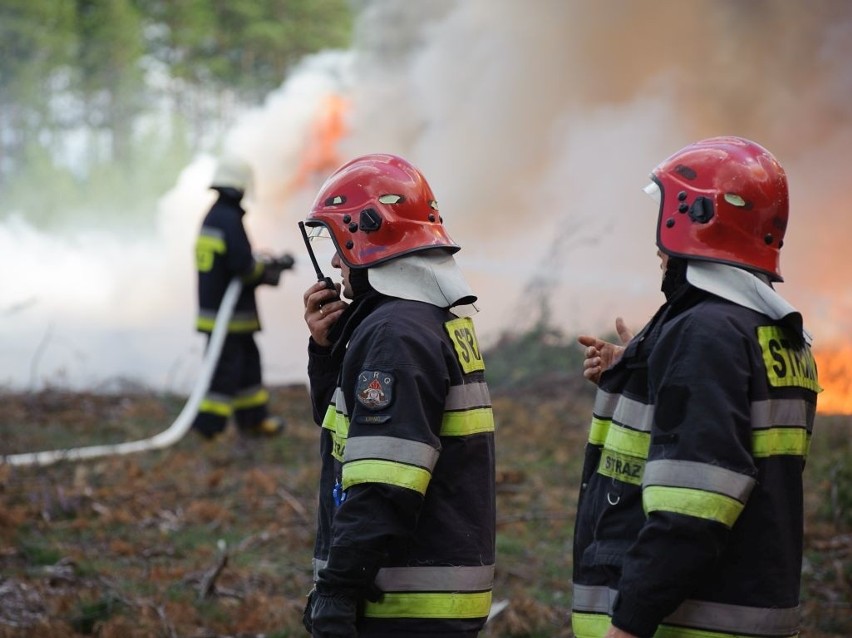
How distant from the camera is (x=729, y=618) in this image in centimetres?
261

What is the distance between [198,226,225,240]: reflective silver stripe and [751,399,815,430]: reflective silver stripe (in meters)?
6.75

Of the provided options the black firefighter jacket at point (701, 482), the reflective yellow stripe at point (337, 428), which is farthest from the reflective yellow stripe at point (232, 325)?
the black firefighter jacket at point (701, 482)

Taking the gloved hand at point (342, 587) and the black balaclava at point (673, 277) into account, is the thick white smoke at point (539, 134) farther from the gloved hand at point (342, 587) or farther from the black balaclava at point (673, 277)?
the gloved hand at point (342, 587)

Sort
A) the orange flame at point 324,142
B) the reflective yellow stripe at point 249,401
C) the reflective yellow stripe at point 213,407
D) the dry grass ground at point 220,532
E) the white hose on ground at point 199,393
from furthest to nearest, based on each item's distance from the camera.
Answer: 1. the orange flame at point 324,142
2. the reflective yellow stripe at point 249,401
3. the reflective yellow stripe at point 213,407
4. the white hose on ground at point 199,393
5. the dry grass ground at point 220,532

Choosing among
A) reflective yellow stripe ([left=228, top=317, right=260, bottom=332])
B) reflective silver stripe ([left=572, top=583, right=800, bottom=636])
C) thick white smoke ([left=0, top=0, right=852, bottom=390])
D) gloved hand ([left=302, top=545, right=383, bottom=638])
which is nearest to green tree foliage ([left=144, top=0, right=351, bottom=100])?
thick white smoke ([left=0, top=0, right=852, bottom=390])

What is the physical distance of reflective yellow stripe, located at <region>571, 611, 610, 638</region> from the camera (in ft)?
9.21

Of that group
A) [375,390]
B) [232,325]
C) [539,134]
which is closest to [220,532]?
[232,325]

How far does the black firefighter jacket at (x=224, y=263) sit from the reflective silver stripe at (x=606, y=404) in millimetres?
6271

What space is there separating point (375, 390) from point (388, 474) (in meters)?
0.21

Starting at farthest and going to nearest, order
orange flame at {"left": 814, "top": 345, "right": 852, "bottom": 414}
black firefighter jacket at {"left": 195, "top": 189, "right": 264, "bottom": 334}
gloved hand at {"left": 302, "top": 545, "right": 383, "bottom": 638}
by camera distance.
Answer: black firefighter jacket at {"left": 195, "top": 189, "right": 264, "bottom": 334} → orange flame at {"left": 814, "top": 345, "right": 852, "bottom": 414} → gloved hand at {"left": 302, "top": 545, "right": 383, "bottom": 638}

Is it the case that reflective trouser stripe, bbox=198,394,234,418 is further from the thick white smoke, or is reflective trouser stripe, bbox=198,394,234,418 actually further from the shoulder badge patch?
the shoulder badge patch

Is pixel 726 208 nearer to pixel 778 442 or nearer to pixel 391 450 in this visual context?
pixel 778 442

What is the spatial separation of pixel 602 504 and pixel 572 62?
10926 millimetres

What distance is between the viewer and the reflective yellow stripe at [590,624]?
2.81 m
